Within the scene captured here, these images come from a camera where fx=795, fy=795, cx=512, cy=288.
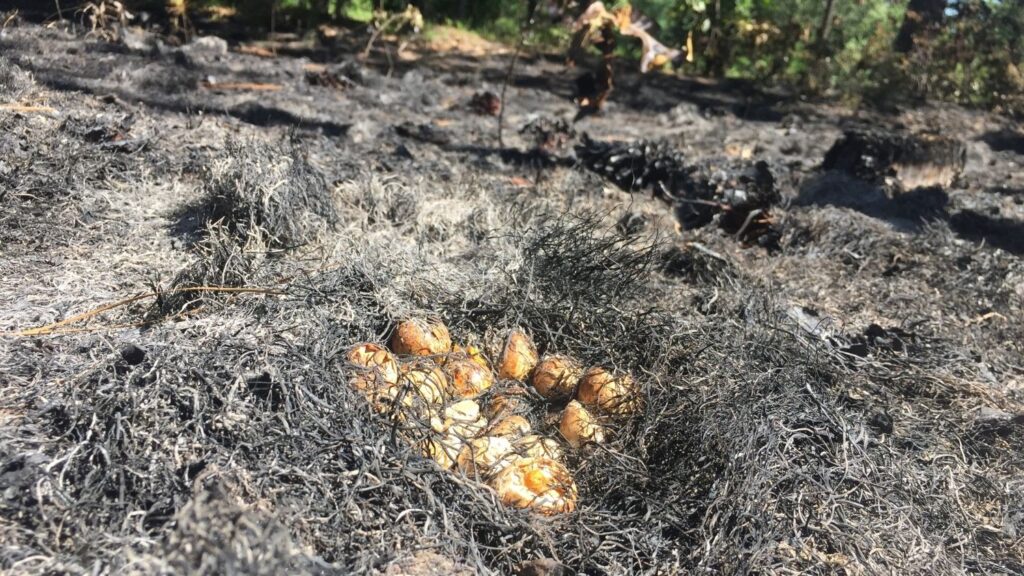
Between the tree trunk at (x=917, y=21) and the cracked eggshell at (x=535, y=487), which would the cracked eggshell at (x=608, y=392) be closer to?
the cracked eggshell at (x=535, y=487)

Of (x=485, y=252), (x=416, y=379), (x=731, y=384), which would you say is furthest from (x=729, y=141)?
(x=416, y=379)

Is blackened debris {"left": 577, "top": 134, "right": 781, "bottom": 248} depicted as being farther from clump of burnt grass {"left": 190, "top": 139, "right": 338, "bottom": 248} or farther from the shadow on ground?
clump of burnt grass {"left": 190, "top": 139, "right": 338, "bottom": 248}

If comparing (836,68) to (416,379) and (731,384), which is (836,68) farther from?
(416,379)

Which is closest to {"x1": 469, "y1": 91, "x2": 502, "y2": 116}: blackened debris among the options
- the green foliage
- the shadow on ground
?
the green foliage

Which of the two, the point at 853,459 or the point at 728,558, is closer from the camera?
the point at 728,558

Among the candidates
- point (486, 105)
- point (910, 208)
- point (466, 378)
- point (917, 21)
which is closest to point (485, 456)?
point (466, 378)

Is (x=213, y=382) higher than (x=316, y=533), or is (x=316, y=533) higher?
(x=213, y=382)
